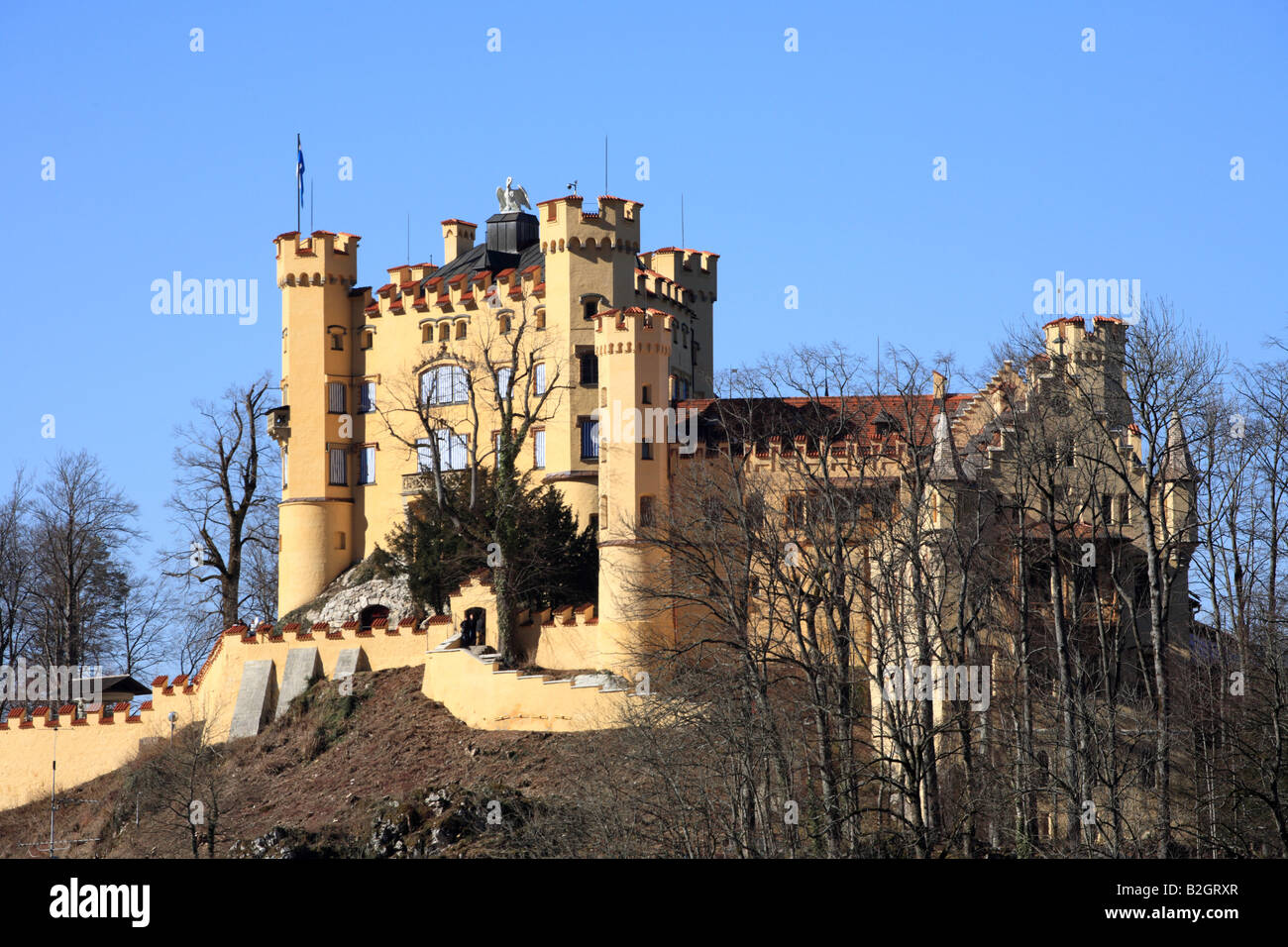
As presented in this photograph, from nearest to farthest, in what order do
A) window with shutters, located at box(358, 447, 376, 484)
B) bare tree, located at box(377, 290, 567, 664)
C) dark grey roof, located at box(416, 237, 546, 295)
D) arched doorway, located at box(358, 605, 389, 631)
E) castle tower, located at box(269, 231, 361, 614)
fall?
1. bare tree, located at box(377, 290, 567, 664)
2. arched doorway, located at box(358, 605, 389, 631)
3. castle tower, located at box(269, 231, 361, 614)
4. window with shutters, located at box(358, 447, 376, 484)
5. dark grey roof, located at box(416, 237, 546, 295)

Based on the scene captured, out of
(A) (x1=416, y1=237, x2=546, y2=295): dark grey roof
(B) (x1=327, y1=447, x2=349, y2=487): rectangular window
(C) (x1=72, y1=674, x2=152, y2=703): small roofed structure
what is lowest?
(C) (x1=72, y1=674, x2=152, y2=703): small roofed structure

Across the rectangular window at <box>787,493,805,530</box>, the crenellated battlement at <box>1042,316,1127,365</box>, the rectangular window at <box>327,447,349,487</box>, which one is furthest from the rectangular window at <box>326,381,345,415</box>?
the crenellated battlement at <box>1042,316,1127,365</box>

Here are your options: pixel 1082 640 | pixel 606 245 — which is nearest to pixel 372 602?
pixel 606 245

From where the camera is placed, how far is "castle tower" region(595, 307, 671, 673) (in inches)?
1998

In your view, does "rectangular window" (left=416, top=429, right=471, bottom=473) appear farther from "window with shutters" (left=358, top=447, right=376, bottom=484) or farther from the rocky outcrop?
the rocky outcrop

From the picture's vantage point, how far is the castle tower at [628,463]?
5075 centimetres

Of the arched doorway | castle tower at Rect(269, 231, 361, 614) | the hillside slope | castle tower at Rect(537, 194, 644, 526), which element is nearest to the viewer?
the hillside slope

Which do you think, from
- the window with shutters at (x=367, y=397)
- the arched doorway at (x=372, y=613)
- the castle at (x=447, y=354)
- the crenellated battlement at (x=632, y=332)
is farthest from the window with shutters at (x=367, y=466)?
the crenellated battlement at (x=632, y=332)

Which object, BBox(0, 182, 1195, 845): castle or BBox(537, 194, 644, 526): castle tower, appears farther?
BBox(537, 194, 644, 526): castle tower

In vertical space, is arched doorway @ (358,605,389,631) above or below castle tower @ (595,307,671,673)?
below

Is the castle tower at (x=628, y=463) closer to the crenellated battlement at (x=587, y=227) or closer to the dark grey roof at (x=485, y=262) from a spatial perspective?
the crenellated battlement at (x=587, y=227)

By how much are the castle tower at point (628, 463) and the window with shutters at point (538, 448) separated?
4.95 meters

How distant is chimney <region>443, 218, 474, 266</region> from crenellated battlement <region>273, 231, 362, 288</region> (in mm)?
4516
